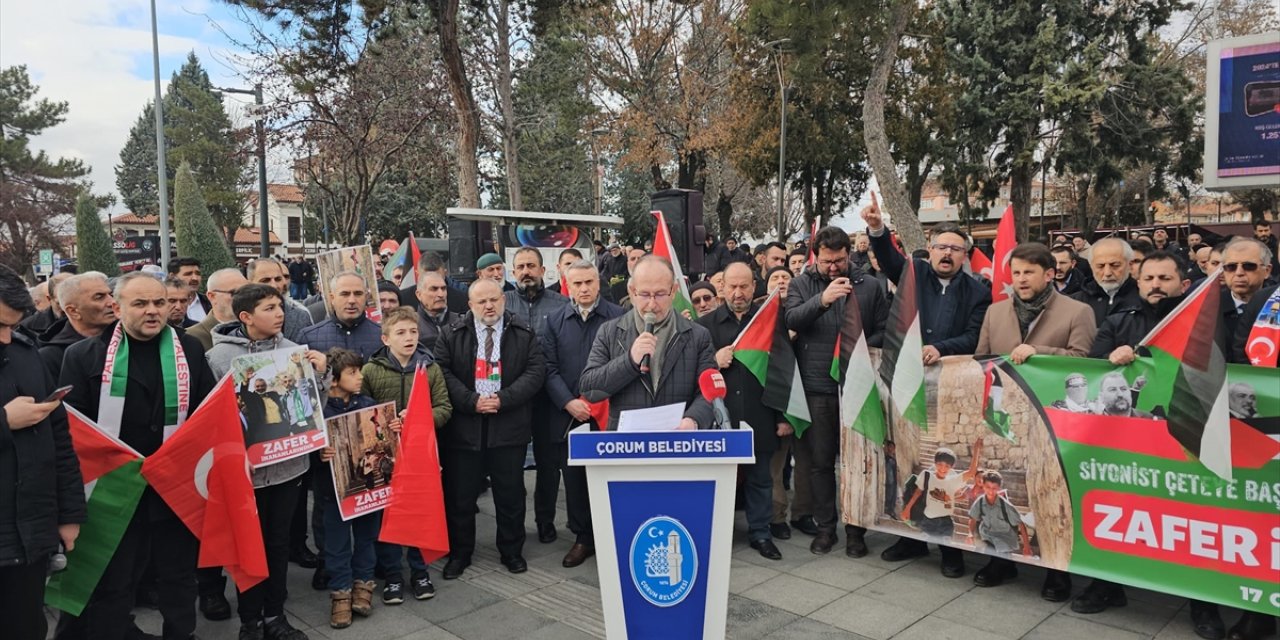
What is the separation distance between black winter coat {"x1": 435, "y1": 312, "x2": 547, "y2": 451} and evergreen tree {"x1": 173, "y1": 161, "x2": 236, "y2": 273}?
15.6 m

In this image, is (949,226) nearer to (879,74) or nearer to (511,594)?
(511,594)

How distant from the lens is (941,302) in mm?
5371

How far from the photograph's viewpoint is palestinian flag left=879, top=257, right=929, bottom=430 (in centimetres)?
498

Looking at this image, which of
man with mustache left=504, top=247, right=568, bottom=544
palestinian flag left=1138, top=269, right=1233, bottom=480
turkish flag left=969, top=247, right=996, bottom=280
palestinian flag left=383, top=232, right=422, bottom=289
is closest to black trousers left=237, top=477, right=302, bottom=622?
man with mustache left=504, top=247, right=568, bottom=544

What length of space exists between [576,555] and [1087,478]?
305 centimetres

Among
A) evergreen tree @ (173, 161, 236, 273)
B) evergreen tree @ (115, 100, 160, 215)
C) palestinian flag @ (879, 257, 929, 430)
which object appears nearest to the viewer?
palestinian flag @ (879, 257, 929, 430)

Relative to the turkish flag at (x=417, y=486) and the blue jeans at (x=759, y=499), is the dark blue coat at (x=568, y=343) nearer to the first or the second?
the turkish flag at (x=417, y=486)

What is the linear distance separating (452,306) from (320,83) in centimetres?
894

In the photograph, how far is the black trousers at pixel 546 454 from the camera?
5.74 m

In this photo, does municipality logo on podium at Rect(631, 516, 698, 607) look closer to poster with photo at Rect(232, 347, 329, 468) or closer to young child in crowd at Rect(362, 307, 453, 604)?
poster with photo at Rect(232, 347, 329, 468)

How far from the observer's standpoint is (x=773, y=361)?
5641mm

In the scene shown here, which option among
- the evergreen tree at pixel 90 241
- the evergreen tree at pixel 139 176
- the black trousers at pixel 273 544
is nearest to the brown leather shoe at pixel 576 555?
the black trousers at pixel 273 544

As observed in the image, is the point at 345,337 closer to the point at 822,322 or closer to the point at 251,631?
the point at 251,631

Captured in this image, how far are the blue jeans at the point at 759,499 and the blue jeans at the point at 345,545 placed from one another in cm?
240
